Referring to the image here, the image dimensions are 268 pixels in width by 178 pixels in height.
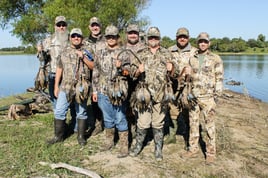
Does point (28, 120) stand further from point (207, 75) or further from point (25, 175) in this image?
point (207, 75)

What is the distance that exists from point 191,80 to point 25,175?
10.2ft

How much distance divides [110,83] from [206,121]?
1795mm

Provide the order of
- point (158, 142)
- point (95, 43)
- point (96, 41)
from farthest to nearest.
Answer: point (96, 41), point (95, 43), point (158, 142)

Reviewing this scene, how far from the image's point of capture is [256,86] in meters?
24.6

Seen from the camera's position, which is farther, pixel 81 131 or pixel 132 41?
pixel 81 131

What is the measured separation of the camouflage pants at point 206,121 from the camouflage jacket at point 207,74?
15 centimetres

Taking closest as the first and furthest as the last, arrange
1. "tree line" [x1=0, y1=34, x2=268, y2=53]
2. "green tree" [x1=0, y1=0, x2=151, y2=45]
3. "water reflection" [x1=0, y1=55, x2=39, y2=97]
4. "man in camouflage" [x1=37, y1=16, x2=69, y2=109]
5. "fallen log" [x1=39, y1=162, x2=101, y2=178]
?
"fallen log" [x1=39, y1=162, x2=101, y2=178] → "man in camouflage" [x1=37, y1=16, x2=69, y2=109] → "green tree" [x1=0, y1=0, x2=151, y2=45] → "water reflection" [x1=0, y1=55, x2=39, y2=97] → "tree line" [x1=0, y1=34, x2=268, y2=53]

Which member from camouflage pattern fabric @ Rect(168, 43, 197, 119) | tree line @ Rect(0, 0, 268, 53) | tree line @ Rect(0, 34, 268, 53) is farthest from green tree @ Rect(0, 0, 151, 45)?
tree line @ Rect(0, 34, 268, 53)

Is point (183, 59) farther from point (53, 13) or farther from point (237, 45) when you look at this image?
point (237, 45)

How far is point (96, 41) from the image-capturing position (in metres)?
6.07

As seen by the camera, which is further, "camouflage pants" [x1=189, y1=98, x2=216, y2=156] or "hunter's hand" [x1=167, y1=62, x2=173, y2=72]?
"camouflage pants" [x1=189, y1=98, x2=216, y2=156]

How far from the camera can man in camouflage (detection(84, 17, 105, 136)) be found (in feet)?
19.2

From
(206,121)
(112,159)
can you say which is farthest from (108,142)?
(206,121)

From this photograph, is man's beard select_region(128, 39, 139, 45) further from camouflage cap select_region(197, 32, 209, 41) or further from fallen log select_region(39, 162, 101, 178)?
fallen log select_region(39, 162, 101, 178)
